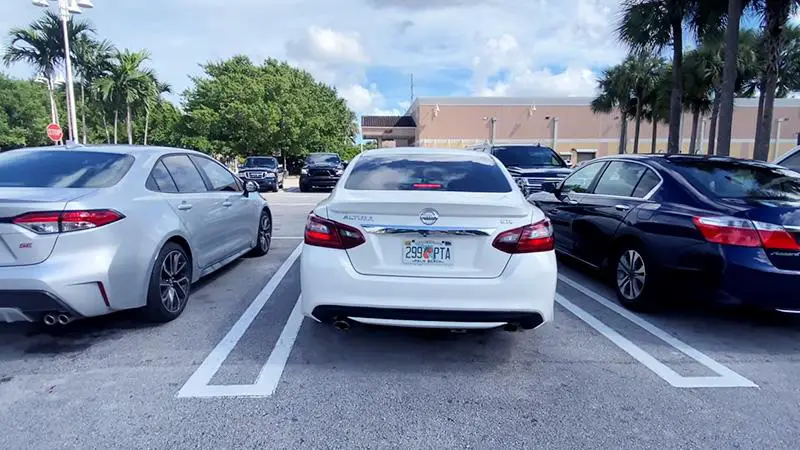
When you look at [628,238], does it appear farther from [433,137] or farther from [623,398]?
[433,137]

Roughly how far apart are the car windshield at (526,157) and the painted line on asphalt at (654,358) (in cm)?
685

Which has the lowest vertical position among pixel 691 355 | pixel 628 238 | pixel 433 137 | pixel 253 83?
pixel 691 355

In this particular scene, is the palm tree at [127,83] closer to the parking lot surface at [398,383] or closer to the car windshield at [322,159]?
the car windshield at [322,159]

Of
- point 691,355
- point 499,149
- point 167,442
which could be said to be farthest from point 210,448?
point 499,149

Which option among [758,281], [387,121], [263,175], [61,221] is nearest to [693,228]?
[758,281]

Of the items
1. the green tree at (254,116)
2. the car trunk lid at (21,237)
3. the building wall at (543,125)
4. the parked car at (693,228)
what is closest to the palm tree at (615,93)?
the building wall at (543,125)

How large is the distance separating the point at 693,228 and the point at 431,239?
240 centimetres

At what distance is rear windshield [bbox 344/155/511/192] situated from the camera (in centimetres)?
359

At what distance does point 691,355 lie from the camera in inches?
144

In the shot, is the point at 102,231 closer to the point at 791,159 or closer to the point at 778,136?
the point at 791,159

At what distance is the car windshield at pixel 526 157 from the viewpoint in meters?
11.5

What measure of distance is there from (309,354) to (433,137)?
39.9 metres

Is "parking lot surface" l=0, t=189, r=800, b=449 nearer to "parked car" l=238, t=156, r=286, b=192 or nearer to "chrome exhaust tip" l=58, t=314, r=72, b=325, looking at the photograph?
"chrome exhaust tip" l=58, t=314, r=72, b=325

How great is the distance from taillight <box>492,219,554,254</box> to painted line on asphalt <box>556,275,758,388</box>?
4.14 ft
